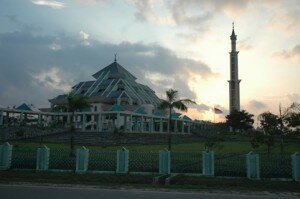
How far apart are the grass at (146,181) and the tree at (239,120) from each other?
2222 inches

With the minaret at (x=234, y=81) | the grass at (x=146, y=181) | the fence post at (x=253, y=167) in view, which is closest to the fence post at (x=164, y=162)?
the grass at (x=146, y=181)

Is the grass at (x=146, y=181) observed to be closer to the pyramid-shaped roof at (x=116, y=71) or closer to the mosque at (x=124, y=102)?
the mosque at (x=124, y=102)

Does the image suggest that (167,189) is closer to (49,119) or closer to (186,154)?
(186,154)

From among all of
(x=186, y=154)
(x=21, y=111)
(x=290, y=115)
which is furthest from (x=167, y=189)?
(x=21, y=111)

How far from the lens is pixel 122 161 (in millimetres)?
13734

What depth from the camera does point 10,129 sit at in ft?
122

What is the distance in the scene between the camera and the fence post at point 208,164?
42.9 feet

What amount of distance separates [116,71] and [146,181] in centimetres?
6267

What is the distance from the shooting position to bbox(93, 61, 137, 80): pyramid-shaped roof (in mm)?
72625

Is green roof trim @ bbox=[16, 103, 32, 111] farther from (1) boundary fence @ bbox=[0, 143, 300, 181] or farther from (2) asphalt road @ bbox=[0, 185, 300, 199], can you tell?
(2) asphalt road @ bbox=[0, 185, 300, 199]

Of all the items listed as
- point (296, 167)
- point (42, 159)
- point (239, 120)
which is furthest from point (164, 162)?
point (239, 120)

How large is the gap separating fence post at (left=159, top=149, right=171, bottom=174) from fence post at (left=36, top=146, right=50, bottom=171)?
15.3 feet

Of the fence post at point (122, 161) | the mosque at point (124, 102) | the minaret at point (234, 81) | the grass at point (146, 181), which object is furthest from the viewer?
the minaret at point (234, 81)

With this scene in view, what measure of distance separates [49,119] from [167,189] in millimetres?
53339
